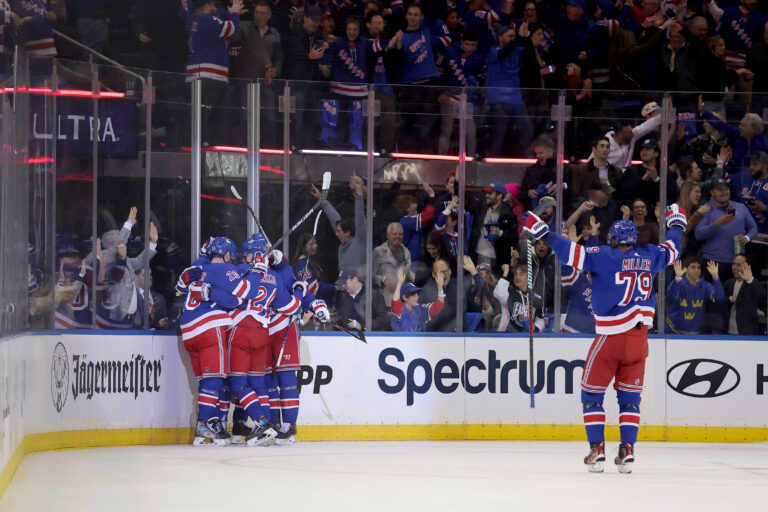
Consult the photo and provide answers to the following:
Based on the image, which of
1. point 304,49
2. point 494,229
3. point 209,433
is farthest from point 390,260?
point 304,49

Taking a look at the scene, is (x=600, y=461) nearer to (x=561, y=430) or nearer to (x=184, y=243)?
(x=561, y=430)

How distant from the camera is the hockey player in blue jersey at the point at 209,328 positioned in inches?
335

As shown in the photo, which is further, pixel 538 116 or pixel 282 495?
pixel 538 116

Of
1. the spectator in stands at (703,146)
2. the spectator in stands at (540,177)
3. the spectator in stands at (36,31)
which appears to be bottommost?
the spectator in stands at (540,177)

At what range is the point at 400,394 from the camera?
9.23 m

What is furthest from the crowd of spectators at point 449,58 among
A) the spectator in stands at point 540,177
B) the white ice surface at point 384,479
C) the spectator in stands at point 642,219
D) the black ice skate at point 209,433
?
the white ice surface at point 384,479

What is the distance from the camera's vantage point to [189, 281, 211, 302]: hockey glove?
8.48 metres

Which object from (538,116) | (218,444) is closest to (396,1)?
(538,116)

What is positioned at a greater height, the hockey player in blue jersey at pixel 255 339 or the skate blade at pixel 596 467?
the hockey player in blue jersey at pixel 255 339

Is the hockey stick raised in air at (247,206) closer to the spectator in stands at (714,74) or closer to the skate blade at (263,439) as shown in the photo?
the skate blade at (263,439)

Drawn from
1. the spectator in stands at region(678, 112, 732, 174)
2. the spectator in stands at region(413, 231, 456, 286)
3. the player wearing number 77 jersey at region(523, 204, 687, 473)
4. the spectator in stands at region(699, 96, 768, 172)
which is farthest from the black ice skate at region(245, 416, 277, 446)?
the spectator in stands at region(699, 96, 768, 172)

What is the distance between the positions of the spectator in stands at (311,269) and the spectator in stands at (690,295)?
9.04ft

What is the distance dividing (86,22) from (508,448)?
4.94m

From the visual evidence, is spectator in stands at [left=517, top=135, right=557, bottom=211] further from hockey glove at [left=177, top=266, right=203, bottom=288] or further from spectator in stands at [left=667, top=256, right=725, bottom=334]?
hockey glove at [left=177, top=266, right=203, bottom=288]
